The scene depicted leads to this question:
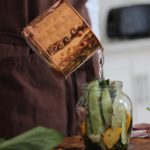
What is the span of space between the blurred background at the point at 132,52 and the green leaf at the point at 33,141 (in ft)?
6.00

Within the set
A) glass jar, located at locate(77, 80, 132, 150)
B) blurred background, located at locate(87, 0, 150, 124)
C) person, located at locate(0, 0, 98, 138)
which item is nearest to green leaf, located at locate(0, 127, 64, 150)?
glass jar, located at locate(77, 80, 132, 150)

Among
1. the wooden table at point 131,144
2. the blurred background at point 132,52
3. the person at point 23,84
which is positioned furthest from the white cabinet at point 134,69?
the wooden table at point 131,144

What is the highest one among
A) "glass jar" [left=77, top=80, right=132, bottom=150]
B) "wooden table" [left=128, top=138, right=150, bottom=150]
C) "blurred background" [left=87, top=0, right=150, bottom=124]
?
"blurred background" [left=87, top=0, right=150, bottom=124]

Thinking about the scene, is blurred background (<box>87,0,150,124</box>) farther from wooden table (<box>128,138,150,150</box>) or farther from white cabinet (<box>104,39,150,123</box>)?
wooden table (<box>128,138,150,150</box>)

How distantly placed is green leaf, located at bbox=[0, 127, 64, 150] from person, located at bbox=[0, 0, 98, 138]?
542 millimetres

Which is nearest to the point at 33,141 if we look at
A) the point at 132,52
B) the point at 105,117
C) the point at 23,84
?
the point at 105,117

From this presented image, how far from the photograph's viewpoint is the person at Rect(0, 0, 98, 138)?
89cm

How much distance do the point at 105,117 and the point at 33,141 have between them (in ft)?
0.96

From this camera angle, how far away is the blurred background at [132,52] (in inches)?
85.3

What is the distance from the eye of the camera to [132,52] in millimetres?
2172

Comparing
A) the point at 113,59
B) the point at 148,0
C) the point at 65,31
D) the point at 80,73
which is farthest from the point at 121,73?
the point at 65,31

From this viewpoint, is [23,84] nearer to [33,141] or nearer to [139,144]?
[139,144]

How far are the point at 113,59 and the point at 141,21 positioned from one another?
10.7 inches

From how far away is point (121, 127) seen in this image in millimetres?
618
